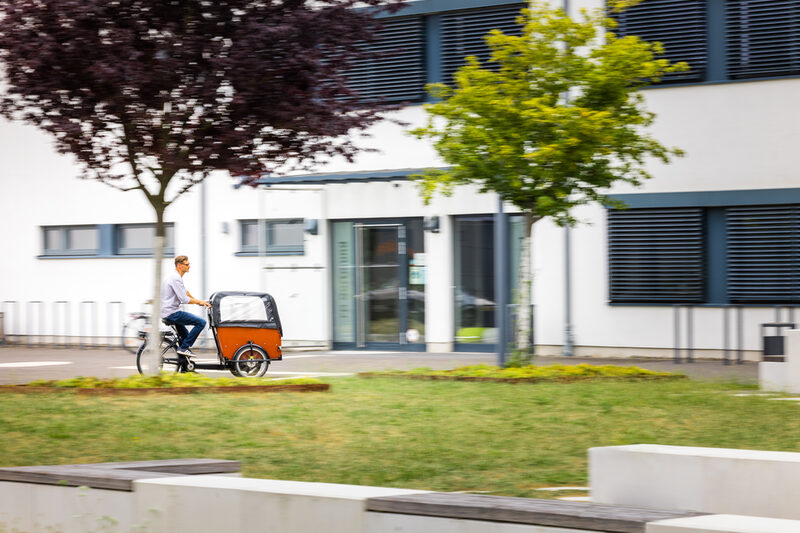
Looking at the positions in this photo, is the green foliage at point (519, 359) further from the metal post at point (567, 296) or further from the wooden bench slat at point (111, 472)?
the wooden bench slat at point (111, 472)

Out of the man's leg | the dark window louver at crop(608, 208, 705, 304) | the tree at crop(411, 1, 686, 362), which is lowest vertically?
the man's leg

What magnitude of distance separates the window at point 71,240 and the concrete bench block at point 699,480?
69.2ft

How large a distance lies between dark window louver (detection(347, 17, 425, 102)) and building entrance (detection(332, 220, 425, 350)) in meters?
2.46

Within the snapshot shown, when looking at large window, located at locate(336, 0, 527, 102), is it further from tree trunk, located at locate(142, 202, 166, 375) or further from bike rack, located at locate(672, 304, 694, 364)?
tree trunk, located at locate(142, 202, 166, 375)

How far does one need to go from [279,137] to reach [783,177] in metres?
9.03

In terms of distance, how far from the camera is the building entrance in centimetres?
2148

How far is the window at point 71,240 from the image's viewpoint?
25625 mm

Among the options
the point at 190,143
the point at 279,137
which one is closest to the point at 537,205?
the point at 279,137

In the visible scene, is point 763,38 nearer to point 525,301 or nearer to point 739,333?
point 739,333

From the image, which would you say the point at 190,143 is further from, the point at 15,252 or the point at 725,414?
the point at 15,252

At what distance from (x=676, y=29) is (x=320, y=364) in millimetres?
8044

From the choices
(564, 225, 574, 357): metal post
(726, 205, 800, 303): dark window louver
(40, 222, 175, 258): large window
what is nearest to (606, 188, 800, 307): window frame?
(726, 205, 800, 303): dark window louver

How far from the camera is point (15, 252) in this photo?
87.0ft

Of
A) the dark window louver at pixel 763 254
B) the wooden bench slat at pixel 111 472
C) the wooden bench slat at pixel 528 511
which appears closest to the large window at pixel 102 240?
the dark window louver at pixel 763 254
